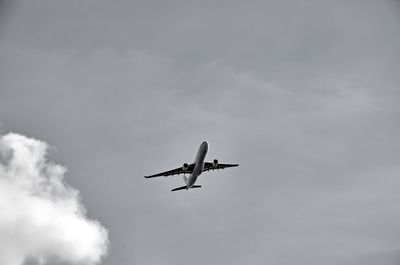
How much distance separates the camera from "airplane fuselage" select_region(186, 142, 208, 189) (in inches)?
4382

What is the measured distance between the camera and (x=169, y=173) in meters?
130

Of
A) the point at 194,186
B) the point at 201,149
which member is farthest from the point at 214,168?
the point at 201,149

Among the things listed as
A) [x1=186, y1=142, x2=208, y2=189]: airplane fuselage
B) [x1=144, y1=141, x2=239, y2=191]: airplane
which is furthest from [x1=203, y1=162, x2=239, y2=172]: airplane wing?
[x1=186, y1=142, x2=208, y2=189]: airplane fuselage

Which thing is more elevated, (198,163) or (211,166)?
(211,166)

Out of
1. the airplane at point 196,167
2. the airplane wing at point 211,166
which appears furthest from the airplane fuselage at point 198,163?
the airplane wing at point 211,166

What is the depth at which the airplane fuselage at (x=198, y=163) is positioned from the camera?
111312mm

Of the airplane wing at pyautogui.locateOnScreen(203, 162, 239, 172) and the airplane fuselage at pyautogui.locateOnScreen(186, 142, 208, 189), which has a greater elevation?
the airplane wing at pyautogui.locateOnScreen(203, 162, 239, 172)

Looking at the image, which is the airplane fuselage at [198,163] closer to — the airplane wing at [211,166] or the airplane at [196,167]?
the airplane at [196,167]

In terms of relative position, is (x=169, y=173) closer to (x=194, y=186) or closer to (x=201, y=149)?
(x=194, y=186)

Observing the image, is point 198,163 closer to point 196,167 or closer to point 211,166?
point 196,167

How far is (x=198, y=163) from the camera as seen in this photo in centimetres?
11475

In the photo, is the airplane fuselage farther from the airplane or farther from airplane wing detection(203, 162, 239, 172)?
airplane wing detection(203, 162, 239, 172)

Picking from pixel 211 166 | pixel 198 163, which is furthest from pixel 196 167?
pixel 211 166

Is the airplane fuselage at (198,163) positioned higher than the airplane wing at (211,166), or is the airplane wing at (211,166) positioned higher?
the airplane wing at (211,166)
